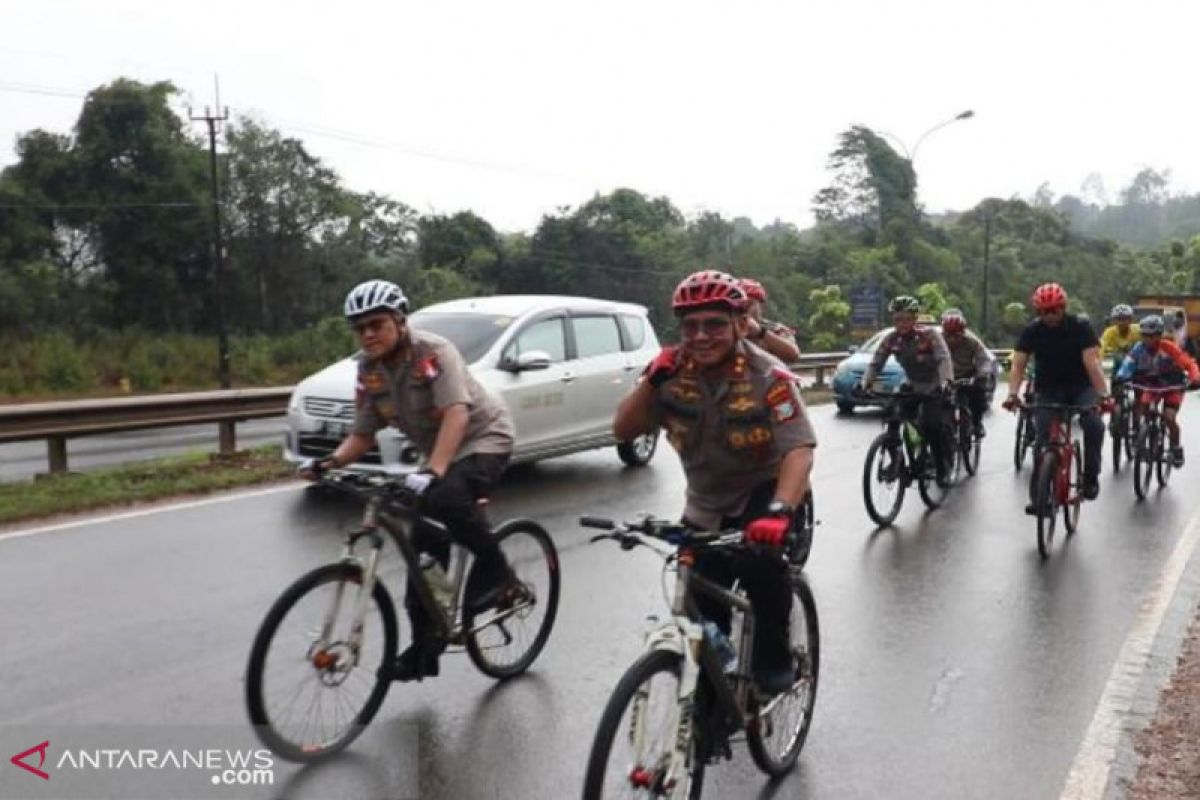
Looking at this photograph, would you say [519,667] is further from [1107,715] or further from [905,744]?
[1107,715]

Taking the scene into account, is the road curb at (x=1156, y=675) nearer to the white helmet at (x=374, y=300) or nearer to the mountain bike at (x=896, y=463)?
the mountain bike at (x=896, y=463)

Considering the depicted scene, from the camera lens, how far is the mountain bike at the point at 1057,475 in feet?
27.5

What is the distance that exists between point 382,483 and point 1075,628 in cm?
407

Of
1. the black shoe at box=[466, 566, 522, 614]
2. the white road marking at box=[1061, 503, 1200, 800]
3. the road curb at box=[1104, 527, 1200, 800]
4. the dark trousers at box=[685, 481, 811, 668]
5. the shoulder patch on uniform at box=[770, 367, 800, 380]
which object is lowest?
the road curb at box=[1104, 527, 1200, 800]

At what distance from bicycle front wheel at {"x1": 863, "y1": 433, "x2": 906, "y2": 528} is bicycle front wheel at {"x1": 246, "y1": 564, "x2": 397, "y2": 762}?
552 centimetres

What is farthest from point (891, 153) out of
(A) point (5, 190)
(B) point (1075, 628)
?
(B) point (1075, 628)

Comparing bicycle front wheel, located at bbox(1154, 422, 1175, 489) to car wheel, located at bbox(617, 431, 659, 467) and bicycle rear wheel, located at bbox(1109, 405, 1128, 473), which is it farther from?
car wheel, located at bbox(617, 431, 659, 467)

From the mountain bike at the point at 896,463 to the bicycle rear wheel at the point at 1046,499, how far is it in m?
Answer: 1.28

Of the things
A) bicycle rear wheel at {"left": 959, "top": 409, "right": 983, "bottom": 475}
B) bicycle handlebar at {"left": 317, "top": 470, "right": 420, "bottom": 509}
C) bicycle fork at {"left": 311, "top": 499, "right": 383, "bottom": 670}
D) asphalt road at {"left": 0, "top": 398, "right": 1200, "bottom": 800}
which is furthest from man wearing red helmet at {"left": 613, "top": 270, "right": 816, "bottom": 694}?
bicycle rear wheel at {"left": 959, "top": 409, "right": 983, "bottom": 475}

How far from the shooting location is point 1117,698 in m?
5.33

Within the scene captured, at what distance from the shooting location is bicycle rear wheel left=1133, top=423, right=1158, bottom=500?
1100 centimetres

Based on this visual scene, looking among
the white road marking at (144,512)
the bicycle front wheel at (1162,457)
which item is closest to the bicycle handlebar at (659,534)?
the white road marking at (144,512)

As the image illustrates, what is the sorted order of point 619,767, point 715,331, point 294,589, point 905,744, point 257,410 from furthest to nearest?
point 257,410
point 905,744
point 294,589
point 715,331
point 619,767

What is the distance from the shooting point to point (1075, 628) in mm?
6496
